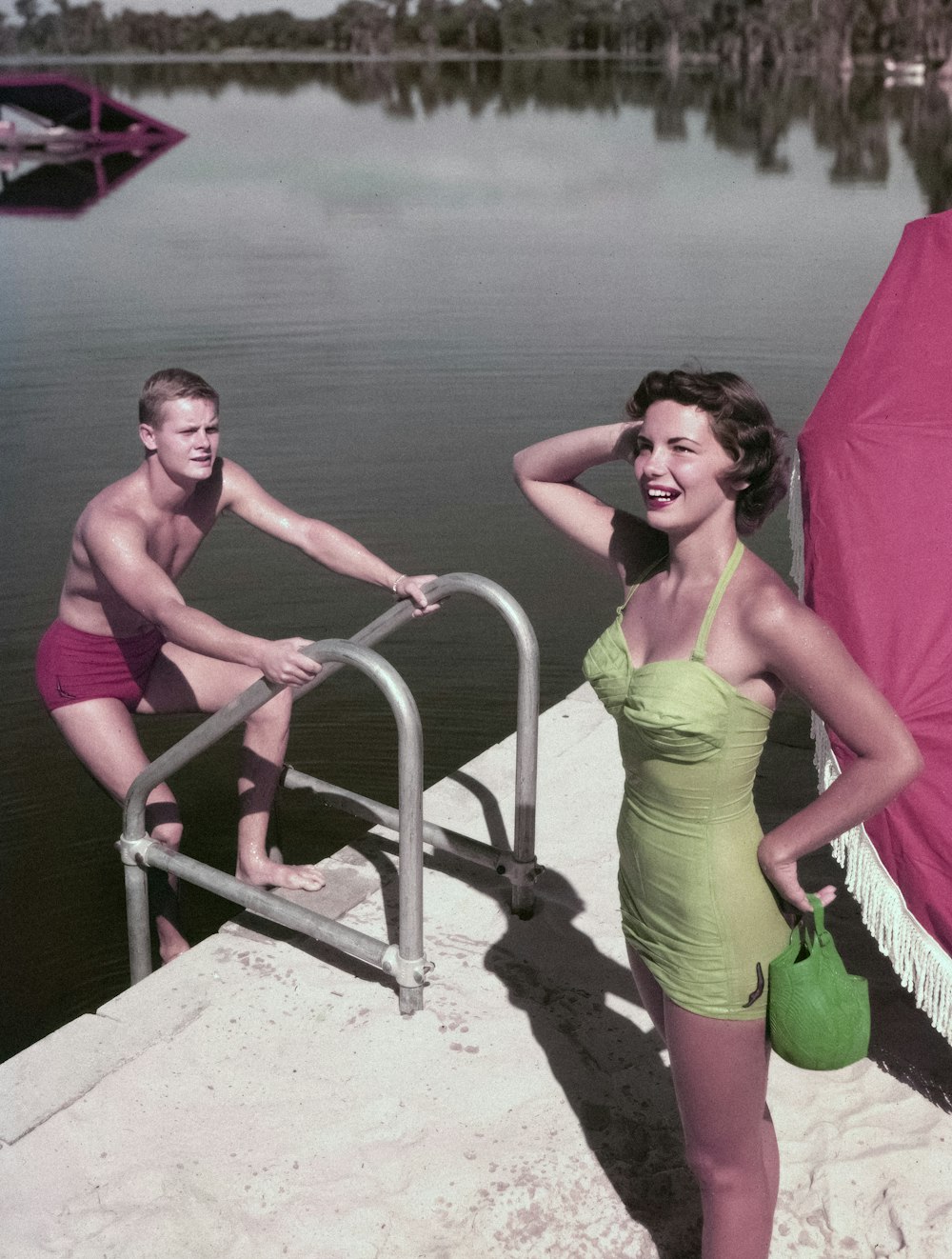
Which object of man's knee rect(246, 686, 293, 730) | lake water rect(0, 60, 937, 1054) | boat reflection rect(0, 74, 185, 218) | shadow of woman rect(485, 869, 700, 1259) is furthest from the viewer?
boat reflection rect(0, 74, 185, 218)

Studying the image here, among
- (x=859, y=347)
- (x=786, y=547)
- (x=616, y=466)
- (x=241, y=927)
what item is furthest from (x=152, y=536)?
(x=616, y=466)

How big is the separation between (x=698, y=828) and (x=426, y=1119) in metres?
1.34

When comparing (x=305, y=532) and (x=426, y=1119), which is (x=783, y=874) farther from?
(x=305, y=532)

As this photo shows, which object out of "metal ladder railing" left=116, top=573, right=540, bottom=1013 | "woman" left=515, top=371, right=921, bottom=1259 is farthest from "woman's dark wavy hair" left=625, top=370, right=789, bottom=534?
"metal ladder railing" left=116, top=573, right=540, bottom=1013

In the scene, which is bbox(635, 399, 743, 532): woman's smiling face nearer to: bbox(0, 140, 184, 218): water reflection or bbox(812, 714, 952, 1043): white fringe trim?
bbox(812, 714, 952, 1043): white fringe trim

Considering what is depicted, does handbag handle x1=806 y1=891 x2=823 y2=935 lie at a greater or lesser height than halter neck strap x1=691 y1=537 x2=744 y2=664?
lesser

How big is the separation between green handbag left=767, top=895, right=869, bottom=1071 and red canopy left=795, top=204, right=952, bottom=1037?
0.83 meters

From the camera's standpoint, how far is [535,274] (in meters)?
20.7

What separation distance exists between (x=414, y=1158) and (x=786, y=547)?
6.93 meters

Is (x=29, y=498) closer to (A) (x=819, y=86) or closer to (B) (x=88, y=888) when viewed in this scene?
(B) (x=88, y=888)

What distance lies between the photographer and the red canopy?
135 inches

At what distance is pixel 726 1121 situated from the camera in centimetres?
260

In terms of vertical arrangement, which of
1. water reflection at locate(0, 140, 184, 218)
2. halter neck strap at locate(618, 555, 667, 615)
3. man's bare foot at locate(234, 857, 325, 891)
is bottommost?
man's bare foot at locate(234, 857, 325, 891)

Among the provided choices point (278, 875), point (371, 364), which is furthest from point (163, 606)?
point (371, 364)
